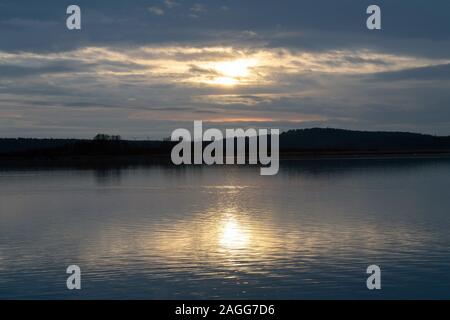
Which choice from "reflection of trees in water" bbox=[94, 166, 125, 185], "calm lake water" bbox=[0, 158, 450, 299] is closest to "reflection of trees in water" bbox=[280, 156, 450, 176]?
"reflection of trees in water" bbox=[94, 166, 125, 185]

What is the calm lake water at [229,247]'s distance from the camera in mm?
13750

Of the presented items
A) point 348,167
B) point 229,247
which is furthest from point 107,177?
point 229,247

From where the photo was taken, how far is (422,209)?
27578 millimetres

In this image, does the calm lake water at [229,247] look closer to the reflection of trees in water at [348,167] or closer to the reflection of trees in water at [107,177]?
the reflection of trees in water at [107,177]

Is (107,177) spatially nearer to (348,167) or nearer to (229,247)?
(348,167)

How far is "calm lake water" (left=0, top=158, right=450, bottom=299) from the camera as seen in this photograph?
13750mm

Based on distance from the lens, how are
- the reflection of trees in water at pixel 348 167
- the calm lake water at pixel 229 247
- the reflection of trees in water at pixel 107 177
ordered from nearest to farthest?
the calm lake water at pixel 229 247
the reflection of trees in water at pixel 107 177
the reflection of trees in water at pixel 348 167

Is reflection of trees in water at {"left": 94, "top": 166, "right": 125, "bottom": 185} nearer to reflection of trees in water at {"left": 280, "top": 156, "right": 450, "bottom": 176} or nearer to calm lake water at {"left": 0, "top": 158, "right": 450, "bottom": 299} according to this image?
reflection of trees in water at {"left": 280, "top": 156, "right": 450, "bottom": 176}

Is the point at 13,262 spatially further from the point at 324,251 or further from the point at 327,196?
the point at 327,196

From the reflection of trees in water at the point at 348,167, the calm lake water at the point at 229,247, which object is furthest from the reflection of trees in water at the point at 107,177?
the calm lake water at the point at 229,247

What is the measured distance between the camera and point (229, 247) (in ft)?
61.3

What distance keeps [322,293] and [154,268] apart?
449 centimetres
